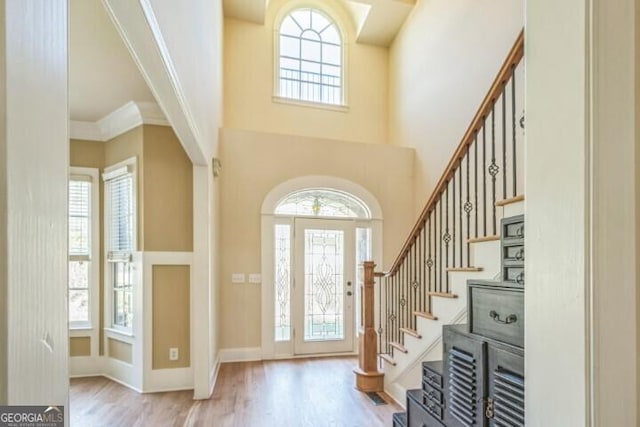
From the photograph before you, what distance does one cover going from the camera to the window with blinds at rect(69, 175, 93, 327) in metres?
4.09

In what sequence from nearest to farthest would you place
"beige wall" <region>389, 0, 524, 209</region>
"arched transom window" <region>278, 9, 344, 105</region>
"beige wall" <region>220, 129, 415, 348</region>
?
"beige wall" <region>389, 0, 524, 209</region> < "beige wall" <region>220, 129, 415, 348</region> < "arched transom window" <region>278, 9, 344, 105</region>

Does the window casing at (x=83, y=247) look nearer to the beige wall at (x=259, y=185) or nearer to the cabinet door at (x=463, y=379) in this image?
the beige wall at (x=259, y=185)

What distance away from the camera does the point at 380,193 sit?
5242 mm

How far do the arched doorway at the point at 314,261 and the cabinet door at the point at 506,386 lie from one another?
346cm

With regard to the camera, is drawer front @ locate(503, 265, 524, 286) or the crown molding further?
the crown molding

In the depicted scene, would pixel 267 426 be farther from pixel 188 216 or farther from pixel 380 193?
pixel 380 193

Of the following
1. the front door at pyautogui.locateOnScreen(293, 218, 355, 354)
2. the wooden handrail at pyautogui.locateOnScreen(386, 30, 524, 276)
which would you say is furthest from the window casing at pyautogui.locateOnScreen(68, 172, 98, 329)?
the wooden handrail at pyautogui.locateOnScreen(386, 30, 524, 276)

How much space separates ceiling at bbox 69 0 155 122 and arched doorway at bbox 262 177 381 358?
2.11 meters

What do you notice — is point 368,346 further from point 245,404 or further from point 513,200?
point 513,200

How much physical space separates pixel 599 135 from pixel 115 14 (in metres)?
1.59

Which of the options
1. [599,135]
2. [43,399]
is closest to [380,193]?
[599,135]

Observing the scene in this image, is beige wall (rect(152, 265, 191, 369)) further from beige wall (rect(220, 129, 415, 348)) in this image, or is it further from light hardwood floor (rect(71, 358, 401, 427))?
beige wall (rect(220, 129, 415, 348))

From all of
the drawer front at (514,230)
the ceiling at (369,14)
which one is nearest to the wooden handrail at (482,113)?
the drawer front at (514,230)

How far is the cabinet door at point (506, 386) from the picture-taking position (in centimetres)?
127
